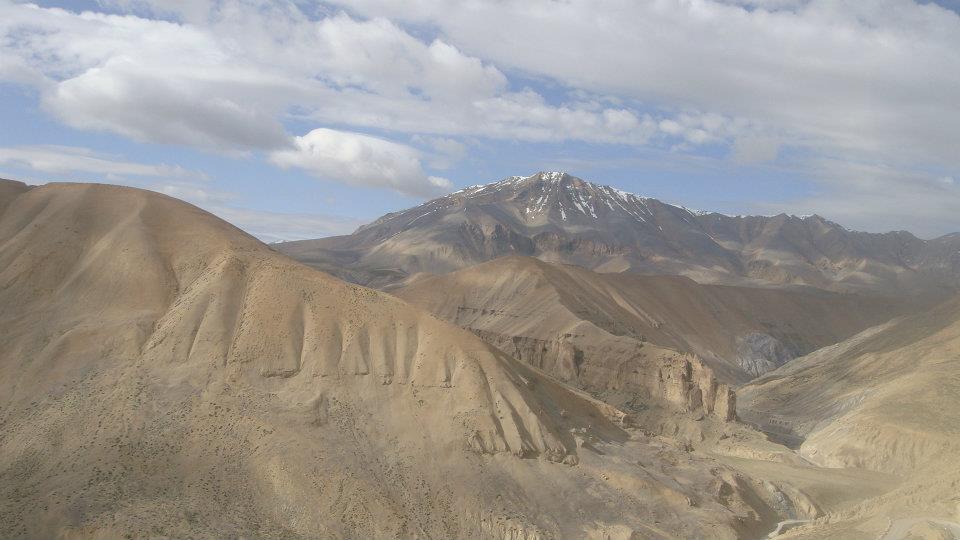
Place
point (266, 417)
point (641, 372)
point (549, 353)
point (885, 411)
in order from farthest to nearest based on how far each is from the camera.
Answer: point (549, 353)
point (641, 372)
point (885, 411)
point (266, 417)

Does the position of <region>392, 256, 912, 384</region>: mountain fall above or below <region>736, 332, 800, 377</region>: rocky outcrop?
above

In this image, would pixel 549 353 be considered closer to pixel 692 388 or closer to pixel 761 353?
pixel 692 388

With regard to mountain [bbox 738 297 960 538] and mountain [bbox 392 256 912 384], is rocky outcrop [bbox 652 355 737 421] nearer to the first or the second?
mountain [bbox 392 256 912 384]

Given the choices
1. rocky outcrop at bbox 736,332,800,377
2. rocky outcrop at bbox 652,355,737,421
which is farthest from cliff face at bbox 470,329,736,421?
rocky outcrop at bbox 736,332,800,377

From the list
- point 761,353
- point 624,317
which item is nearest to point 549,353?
point 624,317

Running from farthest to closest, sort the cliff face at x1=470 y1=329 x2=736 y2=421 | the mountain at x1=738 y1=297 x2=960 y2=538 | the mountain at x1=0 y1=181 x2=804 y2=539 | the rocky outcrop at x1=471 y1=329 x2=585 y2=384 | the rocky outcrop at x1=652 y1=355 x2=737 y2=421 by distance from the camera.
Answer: the rocky outcrop at x1=471 y1=329 x2=585 y2=384 < the cliff face at x1=470 y1=329 x2=736 y2=421 < the rocky outcrop at x1=652 y1=355 x2=737 y2=421 < the mountain at x1=738 y1=297 x2=960 y2=538 < the mountain at x1=0 y1=181 x2=804 y2=539

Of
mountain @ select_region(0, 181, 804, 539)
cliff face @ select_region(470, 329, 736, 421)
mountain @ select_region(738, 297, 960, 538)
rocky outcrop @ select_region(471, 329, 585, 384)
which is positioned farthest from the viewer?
rocky outcrop @ select_region(471, 329, 585, 384)

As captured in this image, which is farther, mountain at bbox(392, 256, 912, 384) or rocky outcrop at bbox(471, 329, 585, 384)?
mountain at bbox(392, 256, 912, 384)
